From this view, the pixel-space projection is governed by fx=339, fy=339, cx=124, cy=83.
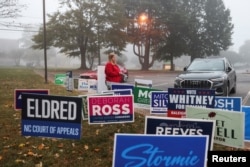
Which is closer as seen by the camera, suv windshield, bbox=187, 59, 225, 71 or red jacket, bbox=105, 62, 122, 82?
red jacket, bbox=105, 62, 122, 82

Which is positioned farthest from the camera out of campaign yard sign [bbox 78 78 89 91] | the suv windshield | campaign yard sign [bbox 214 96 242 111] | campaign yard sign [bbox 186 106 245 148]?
campaign yard sign [bbox 78 78 89 91]

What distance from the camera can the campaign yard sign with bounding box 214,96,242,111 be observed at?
6.38 metres

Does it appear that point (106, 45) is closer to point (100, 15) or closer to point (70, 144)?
point (100, 15)

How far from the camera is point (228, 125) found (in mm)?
4984

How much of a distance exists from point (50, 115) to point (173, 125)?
84.8 inches

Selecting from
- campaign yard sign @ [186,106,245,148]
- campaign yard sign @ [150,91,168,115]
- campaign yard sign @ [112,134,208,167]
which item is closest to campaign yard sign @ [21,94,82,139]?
campaign yard sign @ [186,106,245,148]

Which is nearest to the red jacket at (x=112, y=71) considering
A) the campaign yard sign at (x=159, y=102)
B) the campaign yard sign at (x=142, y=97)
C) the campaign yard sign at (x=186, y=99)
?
the campaign yard sign at (x=142, y=97)

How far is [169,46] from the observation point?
53969mm

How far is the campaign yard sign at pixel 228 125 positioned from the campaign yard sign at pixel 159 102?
318 centimetres

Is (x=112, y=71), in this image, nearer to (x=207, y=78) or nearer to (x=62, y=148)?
(x=207, y=78)

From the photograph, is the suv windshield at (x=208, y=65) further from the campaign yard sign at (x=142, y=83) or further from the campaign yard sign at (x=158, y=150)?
the campaign yard sign at (x=158, y=150)

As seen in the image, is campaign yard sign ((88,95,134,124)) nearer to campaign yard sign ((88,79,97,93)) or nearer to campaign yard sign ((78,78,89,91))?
campaign yard sign ((88,79,97,93))

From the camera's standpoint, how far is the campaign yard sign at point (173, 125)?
4.06 m

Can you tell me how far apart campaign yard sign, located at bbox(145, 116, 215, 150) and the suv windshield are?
8791mm
